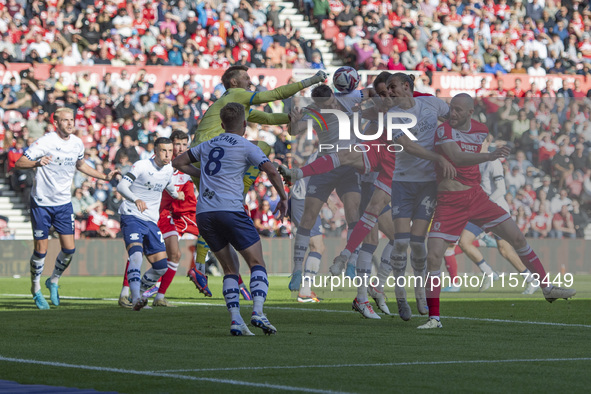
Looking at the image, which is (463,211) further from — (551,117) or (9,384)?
(9,384)

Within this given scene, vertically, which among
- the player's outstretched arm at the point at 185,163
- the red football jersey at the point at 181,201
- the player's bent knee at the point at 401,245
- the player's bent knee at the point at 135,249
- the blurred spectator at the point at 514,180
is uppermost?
the player's outstretched arm at the point at 185,163

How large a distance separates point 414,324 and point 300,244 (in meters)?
3.00

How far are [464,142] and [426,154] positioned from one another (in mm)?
412

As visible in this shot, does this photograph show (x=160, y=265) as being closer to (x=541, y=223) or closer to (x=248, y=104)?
(x=248, y=104)

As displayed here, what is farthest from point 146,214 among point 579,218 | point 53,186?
point 579,218

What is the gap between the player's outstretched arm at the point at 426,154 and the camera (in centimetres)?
1120

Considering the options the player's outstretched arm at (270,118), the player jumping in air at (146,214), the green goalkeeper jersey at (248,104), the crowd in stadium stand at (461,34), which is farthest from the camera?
the crowd in stadium stand at (461,34)

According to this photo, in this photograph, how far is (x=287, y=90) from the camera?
11.5 m

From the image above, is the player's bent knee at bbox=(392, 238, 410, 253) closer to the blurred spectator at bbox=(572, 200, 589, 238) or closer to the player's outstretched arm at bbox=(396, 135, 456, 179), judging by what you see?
the player's outstretched arm at bbox=(396, 135, 456, 179)

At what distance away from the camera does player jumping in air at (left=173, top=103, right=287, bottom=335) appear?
9656 millimetres

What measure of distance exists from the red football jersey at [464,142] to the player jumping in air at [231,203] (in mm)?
2390

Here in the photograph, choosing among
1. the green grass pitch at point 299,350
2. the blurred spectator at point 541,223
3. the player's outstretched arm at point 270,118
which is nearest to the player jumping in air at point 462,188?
the green grass pitch at point 299,350

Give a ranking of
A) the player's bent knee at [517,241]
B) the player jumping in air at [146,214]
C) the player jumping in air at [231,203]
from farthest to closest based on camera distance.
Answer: the player jumping in air at [146,214] → the player's bent knee at [517,241] → the player jumping in air at [231,203]

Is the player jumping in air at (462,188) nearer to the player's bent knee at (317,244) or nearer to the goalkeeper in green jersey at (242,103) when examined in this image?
the goalkeeper in green jersey at (242,103)
